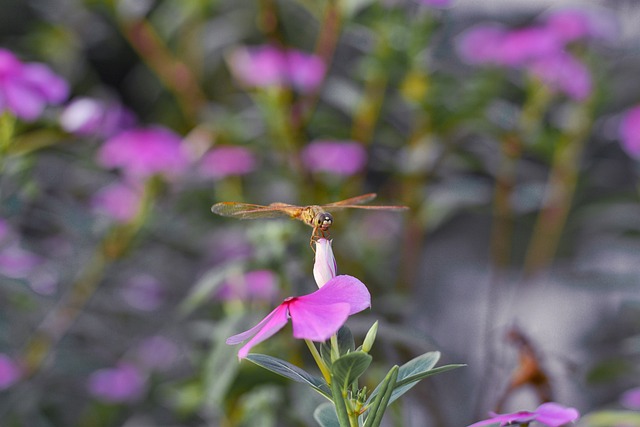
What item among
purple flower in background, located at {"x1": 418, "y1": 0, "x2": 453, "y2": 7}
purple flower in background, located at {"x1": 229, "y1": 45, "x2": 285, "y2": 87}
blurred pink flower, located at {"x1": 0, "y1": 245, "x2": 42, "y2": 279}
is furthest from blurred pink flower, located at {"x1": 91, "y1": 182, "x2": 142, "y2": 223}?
purple flower in background, located at {"x1": 418, "y1": 0, "x2": 453, "y2": 7}

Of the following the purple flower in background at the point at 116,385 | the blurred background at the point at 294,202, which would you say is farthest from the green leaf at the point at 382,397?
the purple flower in background at the point at 116,385

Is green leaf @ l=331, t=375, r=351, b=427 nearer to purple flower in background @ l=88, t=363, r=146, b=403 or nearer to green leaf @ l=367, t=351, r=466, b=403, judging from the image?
green leaf @ l=367, t=351, r=466, b=403

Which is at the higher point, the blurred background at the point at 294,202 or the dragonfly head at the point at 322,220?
the dragonfly head at the point at 322,220

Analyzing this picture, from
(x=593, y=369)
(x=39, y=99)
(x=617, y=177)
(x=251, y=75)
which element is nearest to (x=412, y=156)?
(x=251, y=75)

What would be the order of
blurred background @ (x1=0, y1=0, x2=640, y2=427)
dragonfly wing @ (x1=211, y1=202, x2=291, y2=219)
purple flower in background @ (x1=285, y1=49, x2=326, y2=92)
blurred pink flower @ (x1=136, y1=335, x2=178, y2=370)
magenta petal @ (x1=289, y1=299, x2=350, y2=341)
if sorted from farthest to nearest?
blurred pink flower @ (x1=136, y1=335, x2=178, y2=370) < purple flower in background @ (x1=285, y1=49, x2=326, y2=92) < blurred background @ (x1=0, y1=0, x2=640, y2=427) < dragonfly wing @ (x1=211, y1=202, x2=291, y2=219) < magenta petal @ (x1=289, y1=299, x2=350, y2=341)

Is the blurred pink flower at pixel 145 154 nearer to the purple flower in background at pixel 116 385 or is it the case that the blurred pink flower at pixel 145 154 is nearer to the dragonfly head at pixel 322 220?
the purple flower in background at pixel 116 385

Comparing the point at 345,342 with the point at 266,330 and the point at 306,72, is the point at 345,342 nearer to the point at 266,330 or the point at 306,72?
the point at 266,330

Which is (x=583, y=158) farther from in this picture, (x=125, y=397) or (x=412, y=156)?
(x=125, y=397)
